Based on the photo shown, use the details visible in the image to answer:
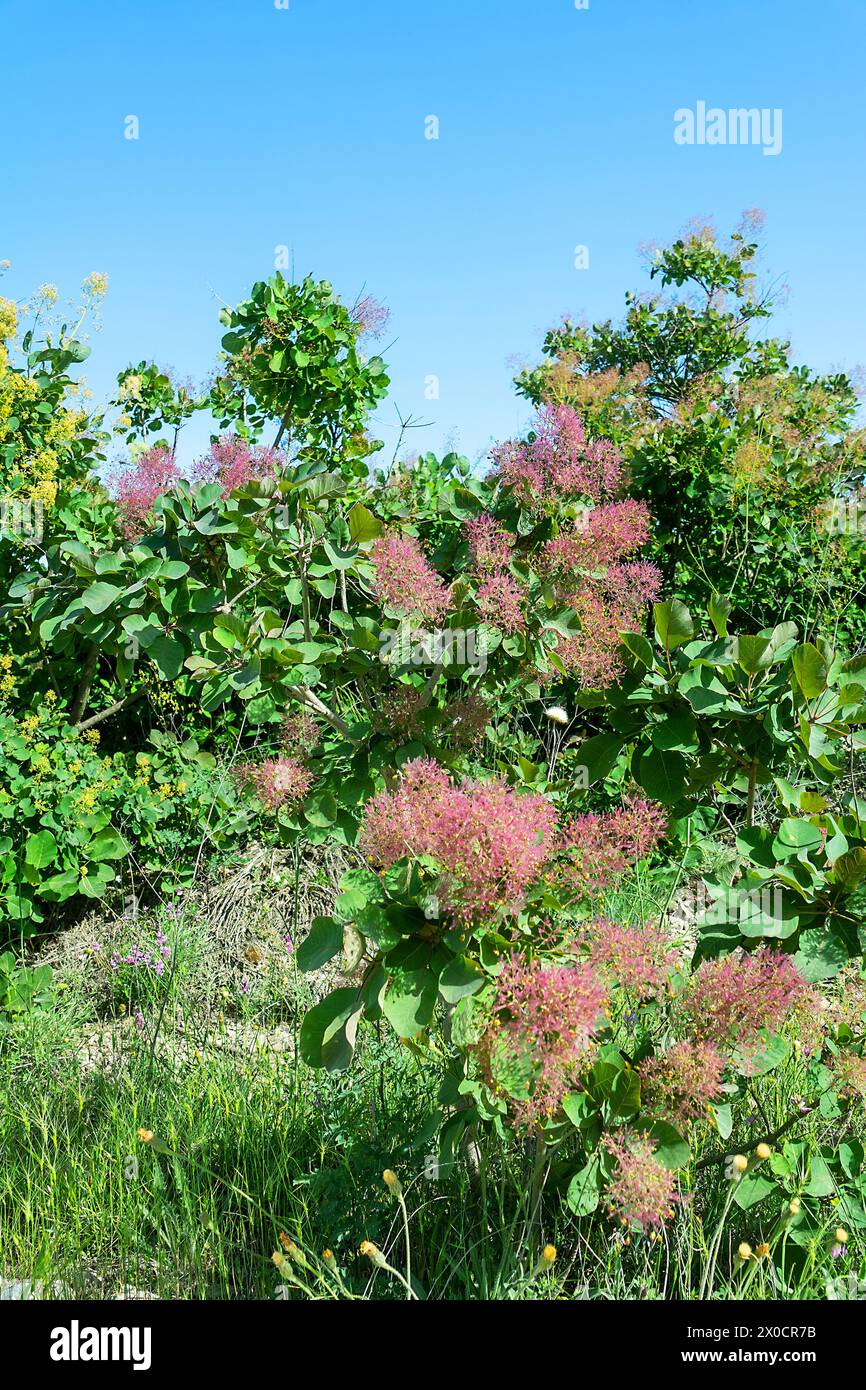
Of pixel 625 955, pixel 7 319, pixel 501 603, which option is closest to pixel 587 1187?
pixel 625 955

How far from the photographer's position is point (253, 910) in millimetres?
3838

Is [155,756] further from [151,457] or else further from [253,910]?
[151,457]

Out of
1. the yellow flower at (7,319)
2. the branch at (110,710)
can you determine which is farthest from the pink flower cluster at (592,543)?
the yellow flower at (7,319)

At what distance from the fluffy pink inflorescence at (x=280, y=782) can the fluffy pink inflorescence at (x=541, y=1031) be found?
0.77 metres

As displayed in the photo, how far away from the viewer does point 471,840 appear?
1404mm

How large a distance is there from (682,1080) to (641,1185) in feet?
0.60

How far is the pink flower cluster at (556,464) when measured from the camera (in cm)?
202

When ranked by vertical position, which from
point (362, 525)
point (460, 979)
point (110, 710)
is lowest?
point (460, 979)

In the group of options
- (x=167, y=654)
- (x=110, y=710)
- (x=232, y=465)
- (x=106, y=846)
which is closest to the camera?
(x=167, y=654)

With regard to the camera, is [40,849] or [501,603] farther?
[40,849]

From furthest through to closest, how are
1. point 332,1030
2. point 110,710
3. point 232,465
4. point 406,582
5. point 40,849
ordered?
point 110,710, point 40,849, point 232,465, point 406,582, point 332,1030

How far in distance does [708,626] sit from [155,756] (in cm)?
252

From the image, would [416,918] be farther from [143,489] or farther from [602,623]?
[143,489]

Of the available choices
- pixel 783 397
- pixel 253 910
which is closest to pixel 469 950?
pixel 253 910
